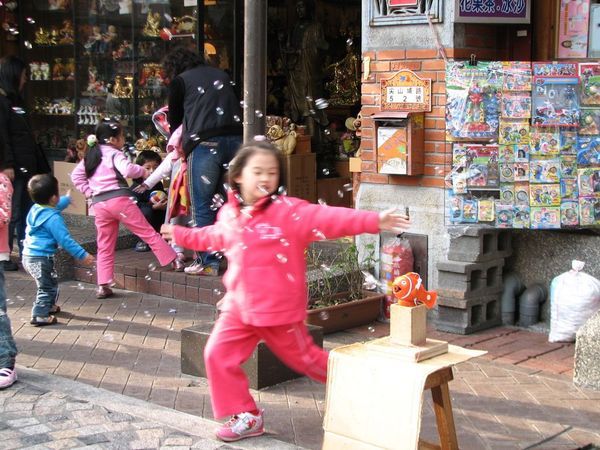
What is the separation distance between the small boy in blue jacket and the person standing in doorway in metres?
1.15

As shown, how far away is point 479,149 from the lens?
7.07m

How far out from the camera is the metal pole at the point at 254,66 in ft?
19.3

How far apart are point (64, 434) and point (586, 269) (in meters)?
3.91

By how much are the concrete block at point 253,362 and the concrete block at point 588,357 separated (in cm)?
158

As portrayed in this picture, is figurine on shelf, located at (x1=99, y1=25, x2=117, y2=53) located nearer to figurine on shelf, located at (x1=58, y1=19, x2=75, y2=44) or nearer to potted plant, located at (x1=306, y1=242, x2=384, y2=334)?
figurine on shelf, located at (x1=58, y1=19, x2=75, y2=44)

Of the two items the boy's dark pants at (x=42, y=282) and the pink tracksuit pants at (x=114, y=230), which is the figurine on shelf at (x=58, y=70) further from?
the boy's dark pants at (x=42, y=282)

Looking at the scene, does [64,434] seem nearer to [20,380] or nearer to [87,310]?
[20,380]

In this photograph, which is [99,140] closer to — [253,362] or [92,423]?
[253,362]

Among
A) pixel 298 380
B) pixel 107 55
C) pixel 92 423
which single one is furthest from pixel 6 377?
pixel 107 55

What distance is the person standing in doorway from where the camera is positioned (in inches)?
316

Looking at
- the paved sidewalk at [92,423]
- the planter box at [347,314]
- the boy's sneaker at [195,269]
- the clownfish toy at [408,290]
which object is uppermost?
the clownfish toy at [408,290]

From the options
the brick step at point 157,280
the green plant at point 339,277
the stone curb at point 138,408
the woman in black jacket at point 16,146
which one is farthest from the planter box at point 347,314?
the woman in black jacket at point 16,146

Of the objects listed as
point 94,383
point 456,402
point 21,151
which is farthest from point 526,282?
point 21,151

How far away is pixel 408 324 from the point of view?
4551 mm
